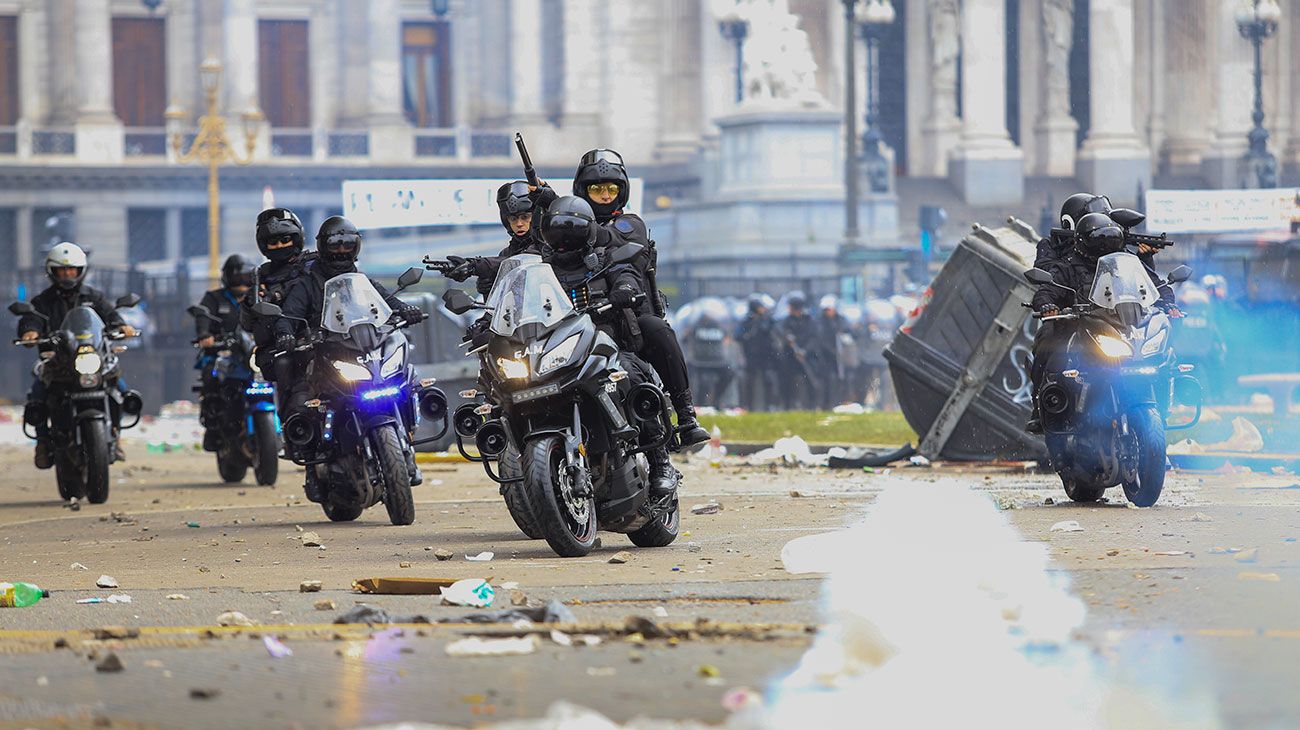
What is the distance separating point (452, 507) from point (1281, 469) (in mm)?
5390

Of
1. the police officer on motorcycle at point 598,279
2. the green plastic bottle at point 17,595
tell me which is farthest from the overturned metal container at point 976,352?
the green plastic bottle at point 17,595

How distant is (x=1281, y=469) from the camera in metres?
16.8

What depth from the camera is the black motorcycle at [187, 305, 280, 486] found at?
17.7 meters

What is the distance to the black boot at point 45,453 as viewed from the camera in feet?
53.3

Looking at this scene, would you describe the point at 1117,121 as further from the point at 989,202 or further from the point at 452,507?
the point at 452,507

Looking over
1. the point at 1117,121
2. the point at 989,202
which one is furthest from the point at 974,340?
the point at 1117,121

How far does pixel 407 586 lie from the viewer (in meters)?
9.58

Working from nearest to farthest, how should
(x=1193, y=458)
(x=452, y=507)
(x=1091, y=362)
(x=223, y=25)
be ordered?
(x=1091, y=362) → (x=452, y=507) → (x=1193, y=458) → (x=223, y=25)

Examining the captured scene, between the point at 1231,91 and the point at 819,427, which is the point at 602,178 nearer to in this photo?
the point at 819,427

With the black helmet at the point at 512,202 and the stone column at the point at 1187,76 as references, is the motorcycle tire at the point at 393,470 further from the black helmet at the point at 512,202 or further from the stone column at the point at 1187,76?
the stone column at the point at 1187,76

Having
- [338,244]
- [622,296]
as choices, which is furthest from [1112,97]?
[622,296]

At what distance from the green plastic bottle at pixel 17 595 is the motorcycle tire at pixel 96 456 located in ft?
20.1

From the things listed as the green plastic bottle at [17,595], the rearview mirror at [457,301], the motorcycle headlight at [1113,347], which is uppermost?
the rearview mirror at [457,301]

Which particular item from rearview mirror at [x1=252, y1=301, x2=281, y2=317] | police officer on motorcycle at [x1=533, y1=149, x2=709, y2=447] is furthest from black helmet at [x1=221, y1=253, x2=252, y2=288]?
police officer on motorcycle at [x1=533, y1=149, x2=709, y2=447]
